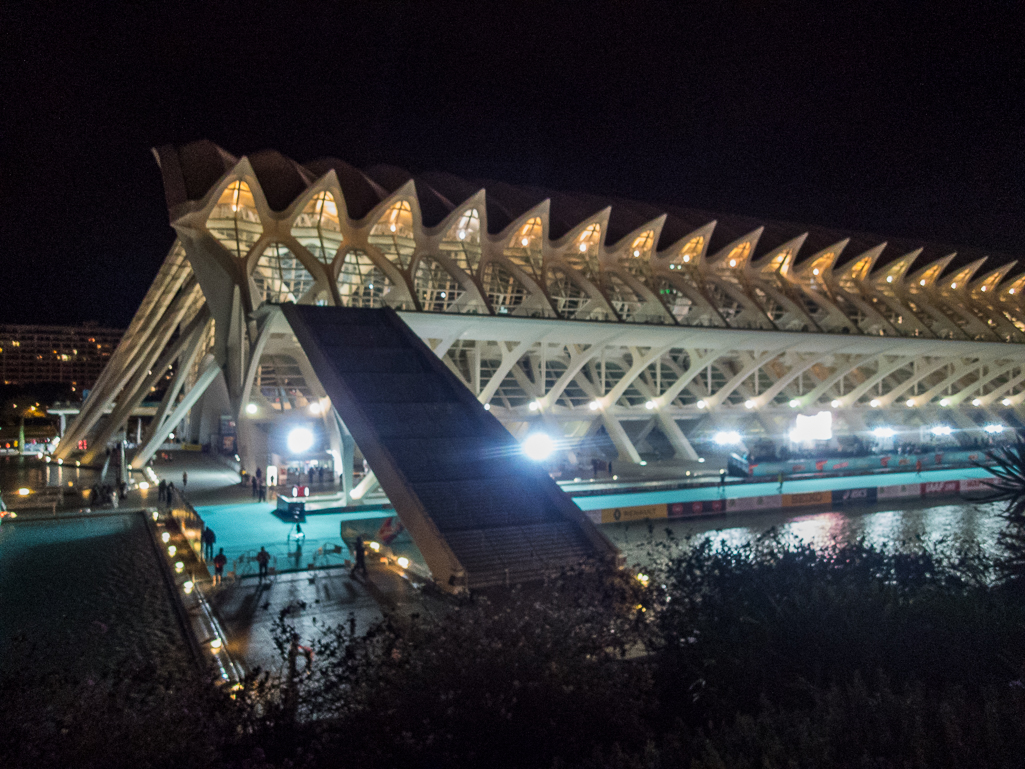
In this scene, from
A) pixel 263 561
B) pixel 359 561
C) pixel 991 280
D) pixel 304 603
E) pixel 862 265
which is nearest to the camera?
pixel 304 603

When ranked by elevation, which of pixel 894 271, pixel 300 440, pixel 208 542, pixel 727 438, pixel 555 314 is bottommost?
pixel 208 542

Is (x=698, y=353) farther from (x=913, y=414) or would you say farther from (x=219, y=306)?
(x=219, y=306)

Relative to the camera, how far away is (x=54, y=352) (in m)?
130

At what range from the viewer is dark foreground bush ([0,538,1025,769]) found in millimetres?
4570

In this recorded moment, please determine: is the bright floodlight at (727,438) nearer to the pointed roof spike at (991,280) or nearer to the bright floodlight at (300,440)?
the bright floodlight at (300,440)

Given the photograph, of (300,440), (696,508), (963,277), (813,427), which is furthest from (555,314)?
(963,277)

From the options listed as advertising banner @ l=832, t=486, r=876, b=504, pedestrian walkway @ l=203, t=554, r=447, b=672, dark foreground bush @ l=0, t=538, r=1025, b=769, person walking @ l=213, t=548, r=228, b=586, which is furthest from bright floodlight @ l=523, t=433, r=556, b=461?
dark foreground bush @ l=0, t=538, r=1025, b=769

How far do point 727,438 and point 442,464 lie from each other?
22051 millimetres

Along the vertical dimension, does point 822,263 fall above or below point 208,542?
above

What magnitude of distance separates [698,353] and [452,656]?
28989mm

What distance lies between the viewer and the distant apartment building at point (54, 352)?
126 m

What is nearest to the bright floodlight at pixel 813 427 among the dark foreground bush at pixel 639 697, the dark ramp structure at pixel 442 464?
the dark ramp structure at pixel 442 464

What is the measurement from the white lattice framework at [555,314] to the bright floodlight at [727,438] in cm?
110

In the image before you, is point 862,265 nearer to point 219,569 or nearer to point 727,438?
point 727,438
